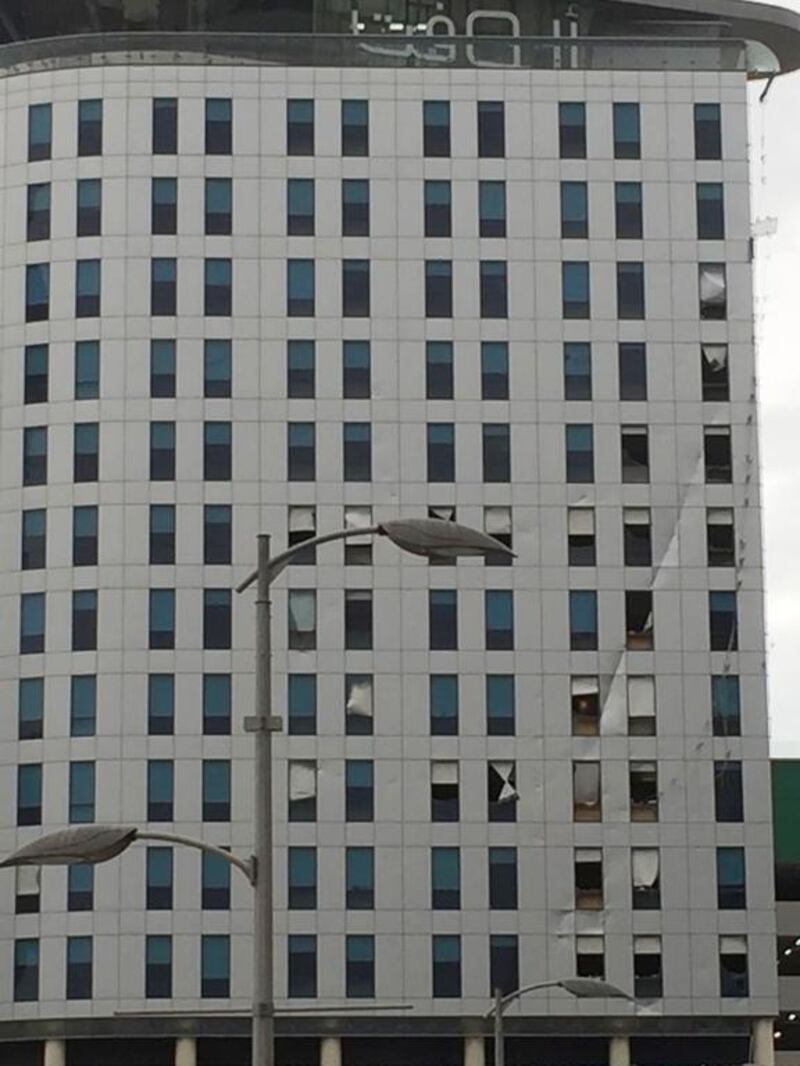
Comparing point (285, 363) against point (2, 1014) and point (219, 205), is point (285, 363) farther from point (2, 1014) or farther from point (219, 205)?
point (2, 1014)

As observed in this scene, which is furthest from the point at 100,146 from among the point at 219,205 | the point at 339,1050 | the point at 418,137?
the point at 339,1050

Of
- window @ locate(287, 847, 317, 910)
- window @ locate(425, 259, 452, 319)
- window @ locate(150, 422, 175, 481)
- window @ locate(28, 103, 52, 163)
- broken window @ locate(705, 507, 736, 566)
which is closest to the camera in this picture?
window @ locate(287, 847, 317, 910)

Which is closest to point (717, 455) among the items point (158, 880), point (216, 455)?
point (216, 455)

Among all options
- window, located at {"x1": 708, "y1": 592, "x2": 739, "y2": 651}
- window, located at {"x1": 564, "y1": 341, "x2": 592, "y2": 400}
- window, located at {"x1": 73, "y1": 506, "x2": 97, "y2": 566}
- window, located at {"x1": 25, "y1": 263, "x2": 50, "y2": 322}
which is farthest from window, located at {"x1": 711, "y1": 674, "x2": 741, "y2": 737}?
window, located at {"x1": 25, "y1": 263, "x2": 50, "y2": 322}

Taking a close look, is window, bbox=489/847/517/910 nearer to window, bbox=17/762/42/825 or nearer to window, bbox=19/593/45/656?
window, bbox=17/762/42/825

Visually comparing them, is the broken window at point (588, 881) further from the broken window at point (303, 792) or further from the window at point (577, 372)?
the window at point (577, 372)

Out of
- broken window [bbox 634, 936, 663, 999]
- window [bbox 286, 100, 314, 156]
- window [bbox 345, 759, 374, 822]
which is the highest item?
window [bbox 286, 100, 314, 156]

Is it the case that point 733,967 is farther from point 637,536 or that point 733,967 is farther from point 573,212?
point 573,212

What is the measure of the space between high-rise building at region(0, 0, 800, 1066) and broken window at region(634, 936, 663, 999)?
6.5 inches

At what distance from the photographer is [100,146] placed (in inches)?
3533

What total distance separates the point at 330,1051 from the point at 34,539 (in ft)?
64.8

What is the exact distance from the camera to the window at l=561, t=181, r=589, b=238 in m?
89.9

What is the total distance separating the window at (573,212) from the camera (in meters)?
89.9

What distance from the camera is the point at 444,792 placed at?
284ft
